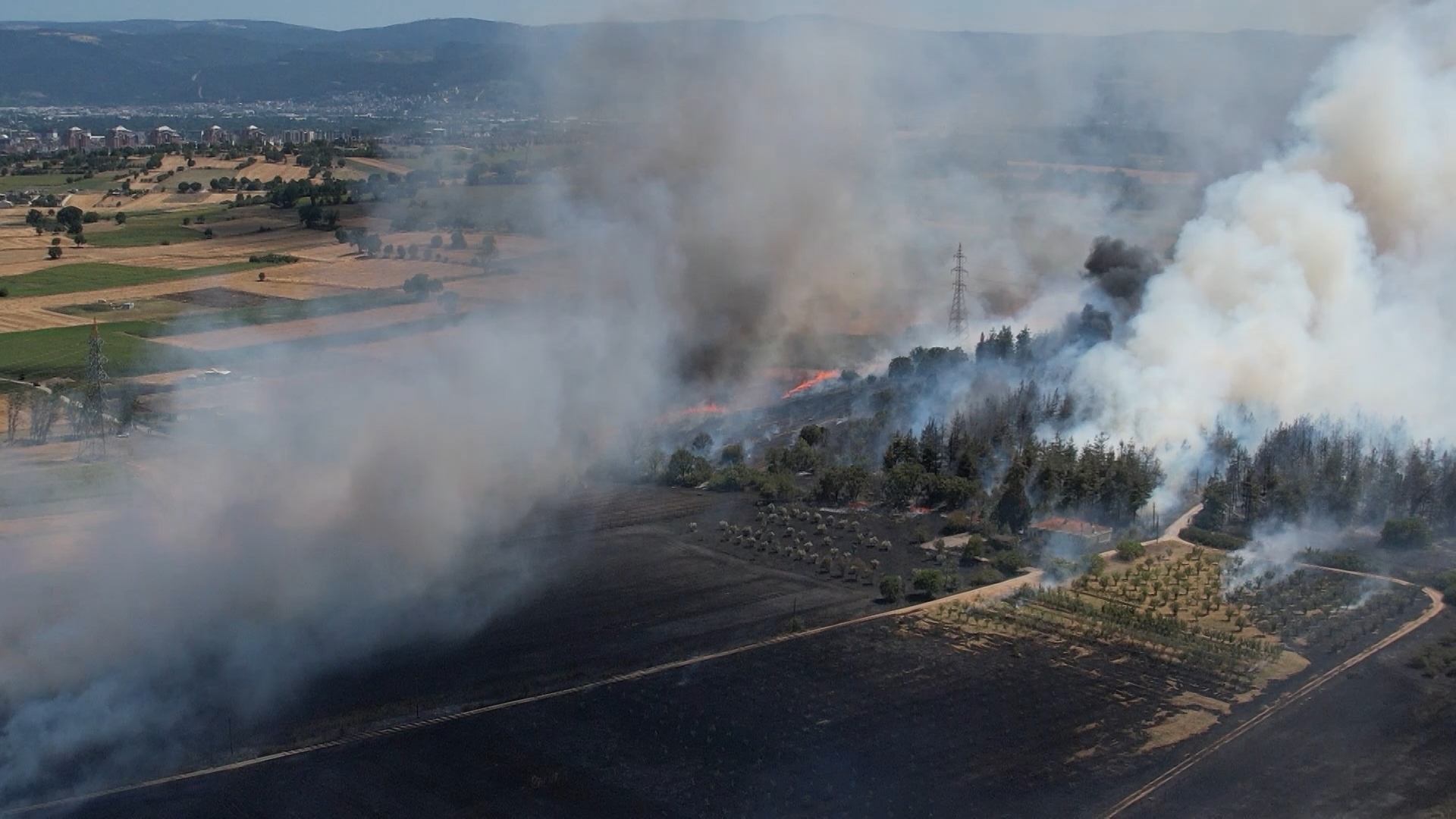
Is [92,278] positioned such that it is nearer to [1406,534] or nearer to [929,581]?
[929,581]

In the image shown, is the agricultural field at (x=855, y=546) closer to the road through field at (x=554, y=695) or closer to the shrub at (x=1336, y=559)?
the road through field at (x=554, y=695)

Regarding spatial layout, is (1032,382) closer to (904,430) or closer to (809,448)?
(904,430)

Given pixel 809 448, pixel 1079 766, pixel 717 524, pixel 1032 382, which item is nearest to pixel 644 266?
pixel 809 448

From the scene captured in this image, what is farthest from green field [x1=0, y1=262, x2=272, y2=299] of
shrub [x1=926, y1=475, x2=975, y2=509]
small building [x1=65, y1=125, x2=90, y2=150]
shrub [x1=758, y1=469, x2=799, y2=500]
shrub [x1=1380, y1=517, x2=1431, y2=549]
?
small building [x1=65, y1=125, x2=90, y2=150]

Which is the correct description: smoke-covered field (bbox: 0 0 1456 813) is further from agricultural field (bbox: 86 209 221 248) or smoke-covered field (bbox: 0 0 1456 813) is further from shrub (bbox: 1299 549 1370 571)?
agricultural field (bbox: 86 209 221 248)

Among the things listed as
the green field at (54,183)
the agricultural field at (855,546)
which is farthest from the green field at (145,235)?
the agricultural field at (855,546)

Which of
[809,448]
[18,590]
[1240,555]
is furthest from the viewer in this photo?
[809,448]
